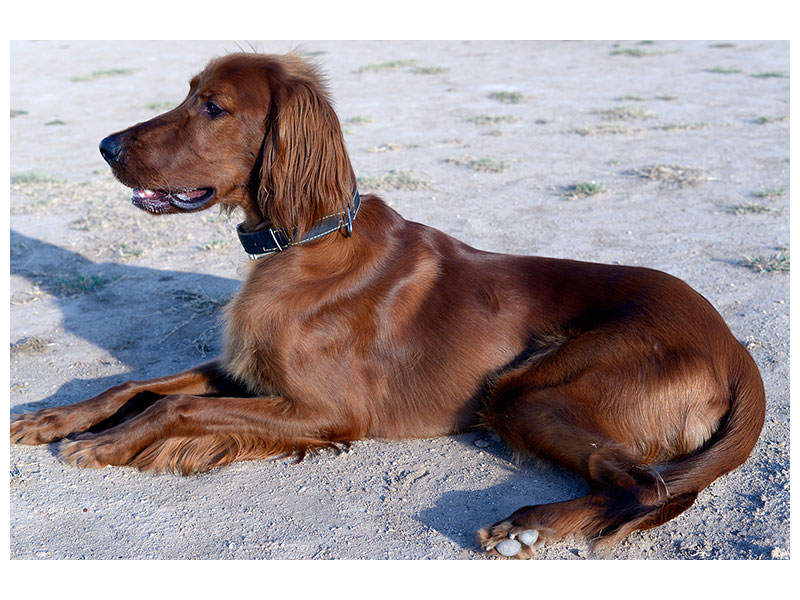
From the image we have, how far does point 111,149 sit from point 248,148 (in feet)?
2.03

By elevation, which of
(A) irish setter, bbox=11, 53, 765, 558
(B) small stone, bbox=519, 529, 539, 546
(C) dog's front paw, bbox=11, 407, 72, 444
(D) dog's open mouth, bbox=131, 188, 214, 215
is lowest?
(B) small stone, bbox=519, 529, 539, 546

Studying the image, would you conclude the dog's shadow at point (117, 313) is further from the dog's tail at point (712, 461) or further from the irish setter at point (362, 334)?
the dog's tail at point (712, 461)

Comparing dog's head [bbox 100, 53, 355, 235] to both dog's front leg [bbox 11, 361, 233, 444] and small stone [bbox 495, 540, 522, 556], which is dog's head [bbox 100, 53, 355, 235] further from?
small stone [bbox 495, 540, 522, 556]

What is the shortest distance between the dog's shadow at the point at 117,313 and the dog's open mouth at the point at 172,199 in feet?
4.02

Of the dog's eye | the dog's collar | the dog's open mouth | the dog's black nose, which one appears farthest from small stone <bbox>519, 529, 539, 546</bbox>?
the dog's black nose

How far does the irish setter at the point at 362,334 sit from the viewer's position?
313cm

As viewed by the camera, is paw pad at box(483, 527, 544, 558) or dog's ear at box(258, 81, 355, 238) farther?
dog's ear at box(258, 81, 355, 238)

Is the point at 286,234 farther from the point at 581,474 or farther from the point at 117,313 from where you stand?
the point at 117,313

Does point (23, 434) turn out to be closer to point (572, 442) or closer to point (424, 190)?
point (572, 442)

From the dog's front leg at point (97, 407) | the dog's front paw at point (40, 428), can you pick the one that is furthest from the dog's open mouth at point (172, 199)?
the dog's front paw at point (40, 428)

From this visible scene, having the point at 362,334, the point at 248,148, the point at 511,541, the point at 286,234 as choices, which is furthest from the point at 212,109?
the point at 511,541

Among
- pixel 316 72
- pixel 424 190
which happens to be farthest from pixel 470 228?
pixel 316 72

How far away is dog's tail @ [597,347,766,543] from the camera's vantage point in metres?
2.78

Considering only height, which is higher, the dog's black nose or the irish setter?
the dog's black nose
